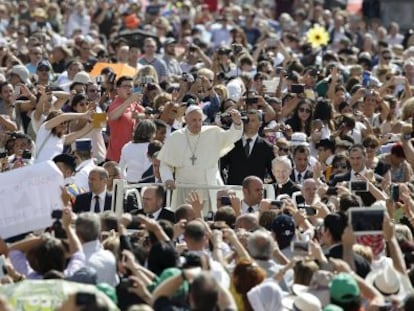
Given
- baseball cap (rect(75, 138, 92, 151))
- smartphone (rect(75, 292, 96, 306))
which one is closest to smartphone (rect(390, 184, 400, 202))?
baseball cap (rect(75, 138, 92, 151))

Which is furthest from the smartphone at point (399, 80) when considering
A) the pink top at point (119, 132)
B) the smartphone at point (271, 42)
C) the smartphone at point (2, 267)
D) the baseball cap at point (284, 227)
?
the smartphone at point (2, 267)

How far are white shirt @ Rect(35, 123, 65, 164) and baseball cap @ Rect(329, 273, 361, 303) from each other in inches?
255

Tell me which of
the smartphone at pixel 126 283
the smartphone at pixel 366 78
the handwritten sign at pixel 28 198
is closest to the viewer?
the smartphone at pixel 126 283

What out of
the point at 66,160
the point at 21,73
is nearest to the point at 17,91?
the point at 21,73

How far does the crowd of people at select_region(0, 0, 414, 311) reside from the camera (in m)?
12.4

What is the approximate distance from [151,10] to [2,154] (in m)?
15.4

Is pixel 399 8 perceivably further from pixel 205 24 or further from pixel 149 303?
pixel 149 303

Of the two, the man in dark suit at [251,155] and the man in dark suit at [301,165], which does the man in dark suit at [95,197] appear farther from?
the man in dark suit at [301,165]

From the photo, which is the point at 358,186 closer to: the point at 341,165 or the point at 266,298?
the point at 341,165

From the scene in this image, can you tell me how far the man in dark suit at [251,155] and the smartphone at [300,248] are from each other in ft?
15.4

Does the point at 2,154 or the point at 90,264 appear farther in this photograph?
the point at 2,154

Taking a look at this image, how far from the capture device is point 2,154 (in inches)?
739

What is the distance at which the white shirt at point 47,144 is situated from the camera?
703 inches

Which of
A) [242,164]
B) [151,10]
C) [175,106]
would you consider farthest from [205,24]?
[242,164]
